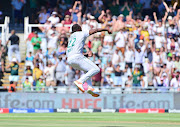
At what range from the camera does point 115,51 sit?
25938mm

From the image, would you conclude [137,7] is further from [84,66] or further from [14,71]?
[84,66]

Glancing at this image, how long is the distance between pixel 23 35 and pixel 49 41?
307 centimetres

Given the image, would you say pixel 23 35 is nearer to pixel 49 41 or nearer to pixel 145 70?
pixel 49 41

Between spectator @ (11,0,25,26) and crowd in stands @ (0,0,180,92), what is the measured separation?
2.13m

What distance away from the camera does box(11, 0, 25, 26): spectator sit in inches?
1222

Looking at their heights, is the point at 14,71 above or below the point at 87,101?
above

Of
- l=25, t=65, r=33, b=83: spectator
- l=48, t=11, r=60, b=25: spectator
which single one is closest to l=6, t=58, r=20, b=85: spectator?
l=25, t=65, r=33, b=83: spectator

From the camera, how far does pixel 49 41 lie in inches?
1054

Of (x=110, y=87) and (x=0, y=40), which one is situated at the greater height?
(x=0, y=40)

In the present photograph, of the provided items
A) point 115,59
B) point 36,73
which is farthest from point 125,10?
point 36,73

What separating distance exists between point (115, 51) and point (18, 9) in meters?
7.65

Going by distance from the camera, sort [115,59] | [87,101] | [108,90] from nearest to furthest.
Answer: [87,101], [108,90], [115,59]

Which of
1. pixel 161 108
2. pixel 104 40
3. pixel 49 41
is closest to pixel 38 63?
pixel 49 41

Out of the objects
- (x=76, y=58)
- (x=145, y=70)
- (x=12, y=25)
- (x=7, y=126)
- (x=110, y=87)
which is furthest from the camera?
(x=12, y=25)
